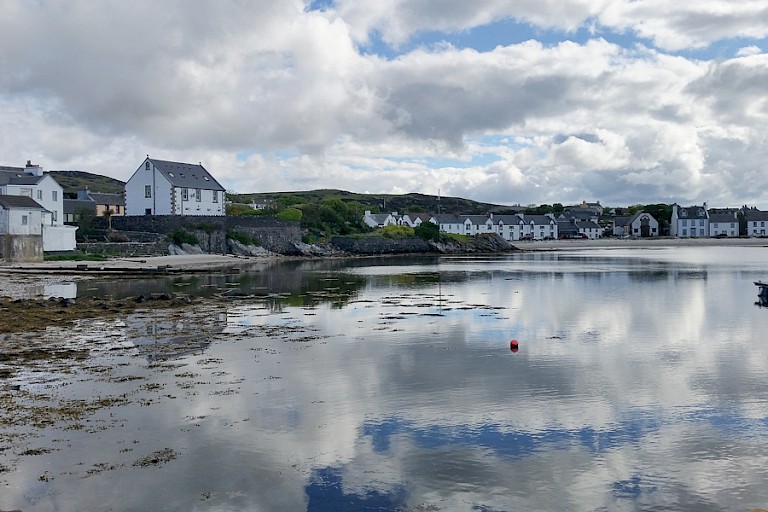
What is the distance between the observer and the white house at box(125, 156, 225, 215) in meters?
69.8

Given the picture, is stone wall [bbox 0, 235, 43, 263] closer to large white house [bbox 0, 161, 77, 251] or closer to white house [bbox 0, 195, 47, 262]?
white house [bbox 0, 195, 47, 262]

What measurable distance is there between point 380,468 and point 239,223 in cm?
6690

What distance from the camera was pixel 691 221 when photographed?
477 ft

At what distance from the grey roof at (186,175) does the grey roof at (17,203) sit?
62.6 feet

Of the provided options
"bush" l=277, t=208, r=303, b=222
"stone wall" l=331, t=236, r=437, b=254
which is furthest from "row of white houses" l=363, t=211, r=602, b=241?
"bush" l=277, t=208, r=303, b=222

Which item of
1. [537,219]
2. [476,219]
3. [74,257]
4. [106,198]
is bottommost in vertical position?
[74,257]

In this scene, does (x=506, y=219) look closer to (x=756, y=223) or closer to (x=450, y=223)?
(x=450, y=223)

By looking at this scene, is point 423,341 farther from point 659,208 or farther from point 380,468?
point 659,208

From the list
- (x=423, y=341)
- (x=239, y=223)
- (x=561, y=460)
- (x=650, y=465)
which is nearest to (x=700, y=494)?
(x=650, y=465)

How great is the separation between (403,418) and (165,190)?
206 ft

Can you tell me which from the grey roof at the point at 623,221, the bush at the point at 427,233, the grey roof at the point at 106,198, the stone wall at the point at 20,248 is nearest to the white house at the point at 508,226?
the grey roof at the point at 623,221

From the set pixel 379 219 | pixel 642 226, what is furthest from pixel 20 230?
pixel 642 226

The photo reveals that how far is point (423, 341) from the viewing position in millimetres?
19844

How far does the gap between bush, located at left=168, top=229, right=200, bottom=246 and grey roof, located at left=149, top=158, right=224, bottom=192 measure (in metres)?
5.71
